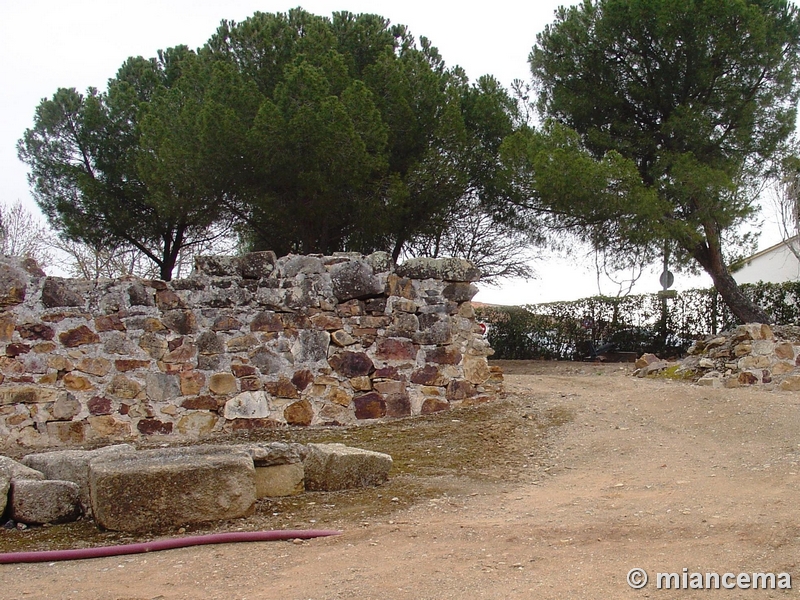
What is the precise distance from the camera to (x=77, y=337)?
20.4ft

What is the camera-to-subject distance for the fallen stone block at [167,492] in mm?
3830

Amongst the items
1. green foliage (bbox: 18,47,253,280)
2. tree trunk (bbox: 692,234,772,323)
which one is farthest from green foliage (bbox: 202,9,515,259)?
tree trunk (bbox: 692,234,772,323)

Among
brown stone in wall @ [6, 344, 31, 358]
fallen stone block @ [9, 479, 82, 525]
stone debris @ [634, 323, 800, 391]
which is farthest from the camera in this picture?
stone debris @ [634, 323, 800, 391]

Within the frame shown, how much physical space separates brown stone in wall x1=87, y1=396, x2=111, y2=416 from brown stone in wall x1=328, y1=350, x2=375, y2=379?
1.83m

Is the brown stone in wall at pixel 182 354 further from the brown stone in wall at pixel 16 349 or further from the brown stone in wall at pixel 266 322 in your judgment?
the brown stone in wall at pixel 16 349

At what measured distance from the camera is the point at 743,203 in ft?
45.4

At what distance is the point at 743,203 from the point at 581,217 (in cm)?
290

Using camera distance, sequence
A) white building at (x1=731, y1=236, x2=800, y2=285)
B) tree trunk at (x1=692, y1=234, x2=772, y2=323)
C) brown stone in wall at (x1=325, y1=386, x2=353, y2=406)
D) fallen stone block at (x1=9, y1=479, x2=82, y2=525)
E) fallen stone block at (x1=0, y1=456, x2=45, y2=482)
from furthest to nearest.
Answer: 1. white building at (x1=731, y1=236, x2=800, y2=285)
2. tree trunk at (x1=692, y1=234, x2=772, y2=323)
3. brown stone in wall at (x1=325, y1=386, x2=353, y2=406)
4. fallen stone block at (x1=0, y1=456, x2=45, y2=482)
5. fallen stone block at (x1=9, y1=479, x2=82, y2=525)

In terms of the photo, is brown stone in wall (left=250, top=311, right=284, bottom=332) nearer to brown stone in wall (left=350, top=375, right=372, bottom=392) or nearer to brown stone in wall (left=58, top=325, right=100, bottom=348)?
brown stone in wall (left=350, top=375, right=372, bottom=392)

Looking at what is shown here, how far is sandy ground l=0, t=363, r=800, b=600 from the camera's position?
3.01 meters

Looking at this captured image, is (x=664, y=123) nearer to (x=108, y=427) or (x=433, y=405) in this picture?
(x=433, y=405)

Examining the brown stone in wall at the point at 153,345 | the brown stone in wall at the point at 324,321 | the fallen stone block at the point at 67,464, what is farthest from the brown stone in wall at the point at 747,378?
the fallen stone block at the point at 67,464

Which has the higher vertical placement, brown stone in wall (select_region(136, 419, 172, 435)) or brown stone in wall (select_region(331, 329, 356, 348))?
brown stone in wall (select_region(331, 329, 356, 348))

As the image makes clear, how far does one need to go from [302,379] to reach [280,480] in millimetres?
2107
